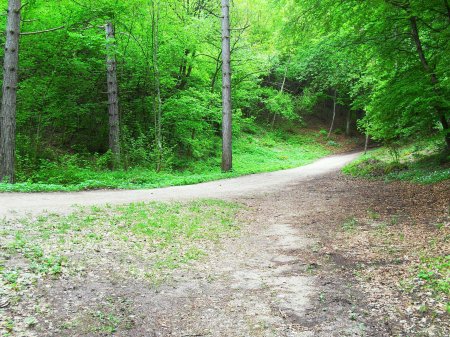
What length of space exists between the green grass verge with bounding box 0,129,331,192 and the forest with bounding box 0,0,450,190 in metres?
0.10

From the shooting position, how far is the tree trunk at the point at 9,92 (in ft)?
34.7

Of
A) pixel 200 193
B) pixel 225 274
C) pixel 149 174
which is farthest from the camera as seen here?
pixel 149 174

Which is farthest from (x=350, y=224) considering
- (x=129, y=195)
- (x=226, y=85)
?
(x=226, y=85)

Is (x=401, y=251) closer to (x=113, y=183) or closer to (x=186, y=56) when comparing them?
(x=113, y=183)

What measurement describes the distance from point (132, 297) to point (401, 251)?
429cm

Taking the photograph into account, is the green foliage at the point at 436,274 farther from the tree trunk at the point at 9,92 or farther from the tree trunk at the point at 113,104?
the tree trunk at the point at 113,104

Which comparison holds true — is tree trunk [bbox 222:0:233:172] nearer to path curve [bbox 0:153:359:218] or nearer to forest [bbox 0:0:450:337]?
forest [bbox 0:0:450:337]

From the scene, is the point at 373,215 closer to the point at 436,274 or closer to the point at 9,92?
the point at 436,274

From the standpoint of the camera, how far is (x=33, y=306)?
11.9ft

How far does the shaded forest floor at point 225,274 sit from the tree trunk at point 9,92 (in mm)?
4954

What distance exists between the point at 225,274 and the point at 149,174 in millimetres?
9380

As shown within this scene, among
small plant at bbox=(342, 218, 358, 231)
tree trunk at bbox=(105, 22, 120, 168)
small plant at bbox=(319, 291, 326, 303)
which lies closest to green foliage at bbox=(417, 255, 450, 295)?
small plant at bbox=(319, 291, 326, 303)

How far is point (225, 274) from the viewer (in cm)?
511

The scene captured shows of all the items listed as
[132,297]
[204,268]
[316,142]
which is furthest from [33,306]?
[316,142]
